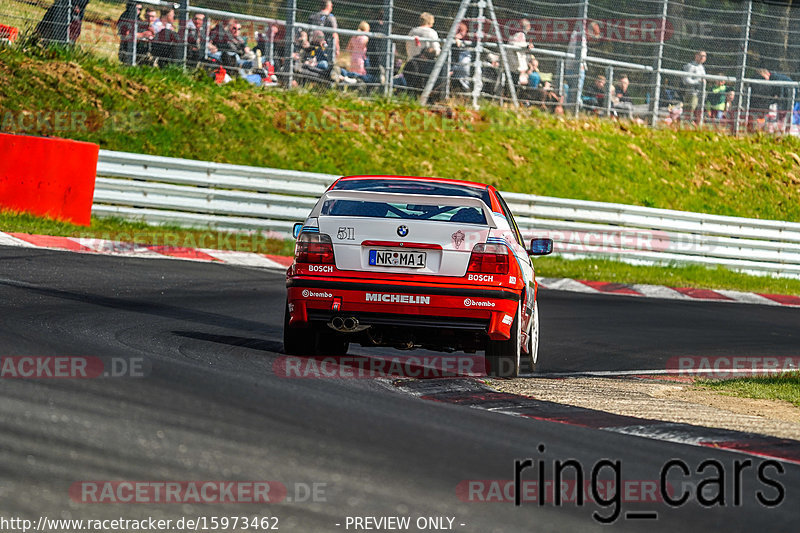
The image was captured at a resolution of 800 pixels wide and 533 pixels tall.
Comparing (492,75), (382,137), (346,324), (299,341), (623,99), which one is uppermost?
(492,75)

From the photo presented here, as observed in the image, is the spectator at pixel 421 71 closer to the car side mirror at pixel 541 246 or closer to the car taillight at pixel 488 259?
the car side mirror at pixel 541 246

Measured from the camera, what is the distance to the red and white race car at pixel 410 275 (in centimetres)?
733

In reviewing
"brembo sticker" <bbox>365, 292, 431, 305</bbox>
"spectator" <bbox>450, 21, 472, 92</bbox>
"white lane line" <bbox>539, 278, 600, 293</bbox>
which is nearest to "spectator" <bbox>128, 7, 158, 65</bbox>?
"spectator" <bbox>450, 21, 472, 92</bbox>

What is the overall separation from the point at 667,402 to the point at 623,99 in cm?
1661

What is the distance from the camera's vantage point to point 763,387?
8.36 m

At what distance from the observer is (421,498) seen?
3812 mm

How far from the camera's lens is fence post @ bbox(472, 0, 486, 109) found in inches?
810

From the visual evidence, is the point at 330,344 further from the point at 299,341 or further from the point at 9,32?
the point at 9,32

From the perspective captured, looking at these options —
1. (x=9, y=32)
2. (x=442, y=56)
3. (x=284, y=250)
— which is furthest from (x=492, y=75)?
(x=9, y=32)

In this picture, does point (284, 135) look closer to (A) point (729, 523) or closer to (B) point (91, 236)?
(B) point (91, 236)

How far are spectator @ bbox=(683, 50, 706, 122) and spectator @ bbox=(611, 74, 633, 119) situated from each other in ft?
3.85

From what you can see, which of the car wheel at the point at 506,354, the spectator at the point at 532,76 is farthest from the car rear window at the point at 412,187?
the spectator at the point at 532,76

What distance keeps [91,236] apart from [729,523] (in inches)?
482

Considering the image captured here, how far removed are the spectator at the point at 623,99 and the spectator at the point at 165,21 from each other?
28.8 ft
